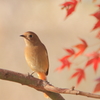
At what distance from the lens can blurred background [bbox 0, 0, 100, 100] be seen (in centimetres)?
265

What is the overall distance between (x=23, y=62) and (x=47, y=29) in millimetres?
485

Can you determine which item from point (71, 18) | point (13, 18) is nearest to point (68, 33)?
point (71, 18)

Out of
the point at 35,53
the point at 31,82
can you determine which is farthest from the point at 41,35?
the point at 31,82

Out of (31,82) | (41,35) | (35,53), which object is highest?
(41,35)

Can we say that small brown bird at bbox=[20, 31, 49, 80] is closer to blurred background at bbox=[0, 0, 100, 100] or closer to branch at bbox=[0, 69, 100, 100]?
branch at bbox=[0, 69, 100, 100]

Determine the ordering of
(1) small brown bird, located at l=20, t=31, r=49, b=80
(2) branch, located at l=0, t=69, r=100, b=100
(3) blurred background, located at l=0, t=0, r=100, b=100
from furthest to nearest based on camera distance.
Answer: (3) blurred background, located at l=0, t=0, r=100, b=100
(1) small brown bird, located at l=20, t=31, r=49, b=80
(2) branch, located at l=0, t=69, r=100, b=100

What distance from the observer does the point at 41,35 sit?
2.78 metres

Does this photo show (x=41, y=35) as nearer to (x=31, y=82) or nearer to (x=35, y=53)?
(x=35, y=53)

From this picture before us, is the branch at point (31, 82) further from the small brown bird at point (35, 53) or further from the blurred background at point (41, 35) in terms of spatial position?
the blurred background at point (41, 35)

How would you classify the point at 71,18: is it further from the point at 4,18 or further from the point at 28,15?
the point at 4,18

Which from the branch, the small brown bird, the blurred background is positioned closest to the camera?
the branch

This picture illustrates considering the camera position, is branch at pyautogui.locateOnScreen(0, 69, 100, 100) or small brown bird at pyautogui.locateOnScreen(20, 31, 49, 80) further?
small brown bird at pyautogui.locateOnScreen(20, 31, 49, 80)

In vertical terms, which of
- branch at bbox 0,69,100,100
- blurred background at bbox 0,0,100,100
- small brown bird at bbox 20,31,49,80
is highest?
blurred background at bbox 0,0,100,100

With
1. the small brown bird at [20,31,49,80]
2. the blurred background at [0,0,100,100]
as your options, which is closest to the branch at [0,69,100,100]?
the small brown bird at [20,31,49,80]
